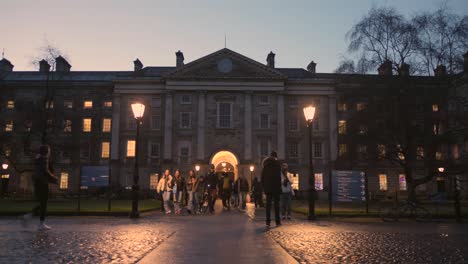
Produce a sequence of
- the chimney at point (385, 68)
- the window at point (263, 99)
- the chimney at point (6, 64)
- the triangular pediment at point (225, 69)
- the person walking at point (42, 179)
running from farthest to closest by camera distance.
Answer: the chimney at point (6, 64), the window at point (263, 99), the triangular pediment at point (225, 69), the chimney at point (385, 68), the person walking at point (42, 179)

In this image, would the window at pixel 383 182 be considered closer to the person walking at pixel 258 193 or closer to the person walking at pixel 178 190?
the person walking at pixel 258 193

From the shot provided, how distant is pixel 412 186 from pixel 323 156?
83.7 ft

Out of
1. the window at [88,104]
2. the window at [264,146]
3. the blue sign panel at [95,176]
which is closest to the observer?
the blue sign panel at [95,176]

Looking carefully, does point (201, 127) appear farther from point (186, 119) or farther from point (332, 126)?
point (332, 126)

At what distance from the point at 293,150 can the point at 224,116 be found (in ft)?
31.6

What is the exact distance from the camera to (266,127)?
5369 centimetres

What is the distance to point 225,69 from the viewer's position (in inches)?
2130

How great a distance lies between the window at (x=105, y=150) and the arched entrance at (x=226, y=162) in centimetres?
1343

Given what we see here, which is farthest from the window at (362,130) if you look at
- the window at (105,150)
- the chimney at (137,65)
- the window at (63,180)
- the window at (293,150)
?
the window at (63,180)

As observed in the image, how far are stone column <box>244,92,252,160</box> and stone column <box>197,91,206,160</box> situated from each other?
5.13 meters

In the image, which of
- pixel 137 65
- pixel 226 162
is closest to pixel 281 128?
pixel 226 162

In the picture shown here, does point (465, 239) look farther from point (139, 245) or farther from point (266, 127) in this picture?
point (266, 127)

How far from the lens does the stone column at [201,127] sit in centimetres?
5247

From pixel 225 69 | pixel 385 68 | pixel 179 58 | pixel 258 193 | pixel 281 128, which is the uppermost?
pixel 179 58
